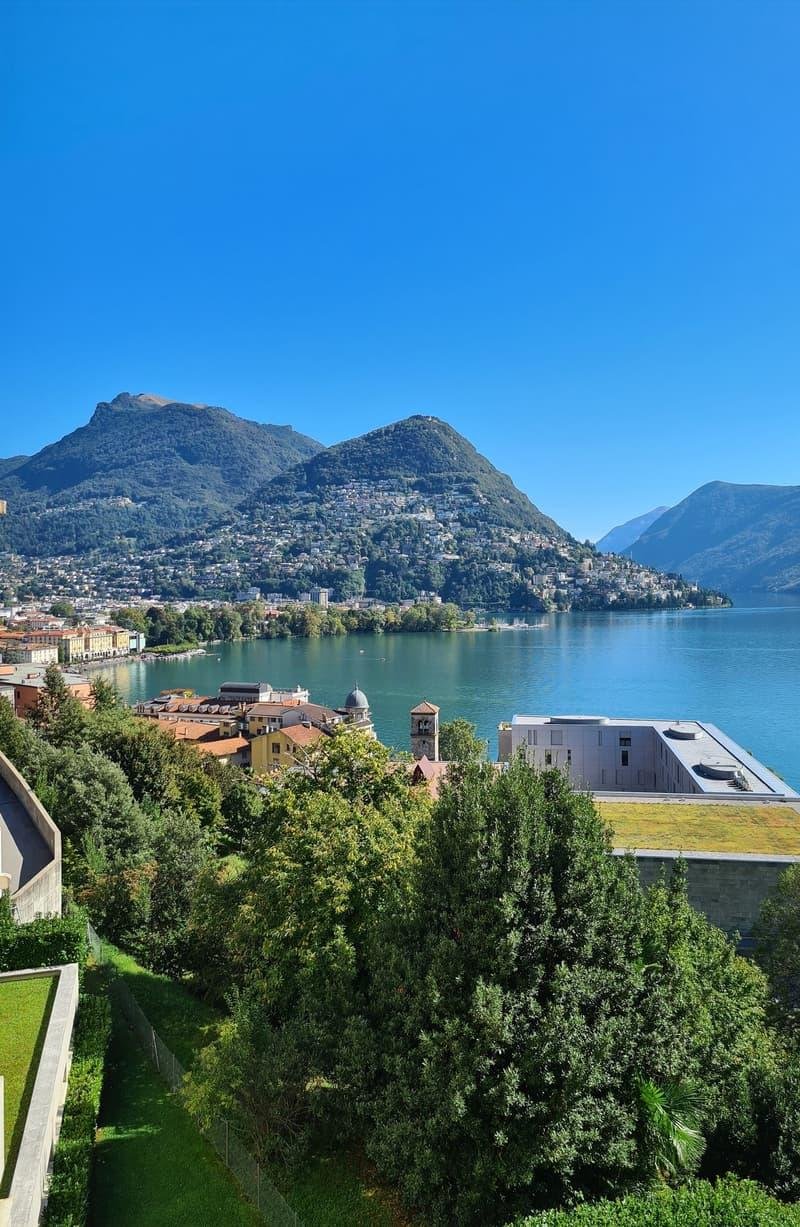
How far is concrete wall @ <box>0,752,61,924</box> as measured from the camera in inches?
466

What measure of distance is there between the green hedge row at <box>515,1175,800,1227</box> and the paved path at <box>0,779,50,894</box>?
9.50m

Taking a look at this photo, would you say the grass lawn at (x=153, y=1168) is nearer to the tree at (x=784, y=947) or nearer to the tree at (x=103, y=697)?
the tree at (x=784, y=947)

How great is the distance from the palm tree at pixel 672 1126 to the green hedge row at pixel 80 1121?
5.41m

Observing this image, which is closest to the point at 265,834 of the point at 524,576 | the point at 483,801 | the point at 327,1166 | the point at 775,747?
the point at 327,1166

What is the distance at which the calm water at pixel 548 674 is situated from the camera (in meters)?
56.5

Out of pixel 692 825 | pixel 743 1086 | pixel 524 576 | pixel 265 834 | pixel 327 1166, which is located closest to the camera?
pixel 743 1086

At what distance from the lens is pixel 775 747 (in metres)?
45.7

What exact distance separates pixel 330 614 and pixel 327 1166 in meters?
122

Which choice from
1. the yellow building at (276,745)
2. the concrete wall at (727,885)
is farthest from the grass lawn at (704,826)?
the yellow building at (276,745)

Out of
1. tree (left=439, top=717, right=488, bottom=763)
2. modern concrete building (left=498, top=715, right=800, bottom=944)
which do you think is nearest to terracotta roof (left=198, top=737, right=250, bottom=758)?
tree (left=439, top=717, right=488, bottom=763)

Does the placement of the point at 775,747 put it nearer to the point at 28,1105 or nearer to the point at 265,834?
the point at 265,834

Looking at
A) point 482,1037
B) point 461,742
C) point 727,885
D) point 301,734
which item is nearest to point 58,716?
point 301,734

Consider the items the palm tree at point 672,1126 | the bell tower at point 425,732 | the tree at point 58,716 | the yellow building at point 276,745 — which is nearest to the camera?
the palm tree at point 672,1126

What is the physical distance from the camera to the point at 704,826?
60.9ft
